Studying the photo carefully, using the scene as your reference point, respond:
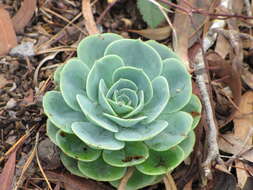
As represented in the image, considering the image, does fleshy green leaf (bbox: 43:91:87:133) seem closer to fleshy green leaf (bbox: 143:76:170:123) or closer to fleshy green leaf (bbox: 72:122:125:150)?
fleshy green leaf (bbox: 72:122:125:150)

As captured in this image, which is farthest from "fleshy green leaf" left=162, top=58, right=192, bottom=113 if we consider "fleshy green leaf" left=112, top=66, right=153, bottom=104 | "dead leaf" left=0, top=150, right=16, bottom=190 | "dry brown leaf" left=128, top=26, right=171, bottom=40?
"dead leaf" left=0, top=150, right=16, bottom=190

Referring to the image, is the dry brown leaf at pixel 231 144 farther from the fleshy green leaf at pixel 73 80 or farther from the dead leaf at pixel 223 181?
the fleshy green leaf at pixel 73 80

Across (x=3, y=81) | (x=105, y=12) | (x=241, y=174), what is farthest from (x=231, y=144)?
(x=3, y=81)

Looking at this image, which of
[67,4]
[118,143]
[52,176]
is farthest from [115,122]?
[67,4]

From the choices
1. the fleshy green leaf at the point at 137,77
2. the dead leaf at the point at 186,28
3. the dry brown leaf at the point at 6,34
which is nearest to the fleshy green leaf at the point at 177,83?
the fleshy green leaf at the point at 137,77

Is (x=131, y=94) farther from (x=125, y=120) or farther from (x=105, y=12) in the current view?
(x=105, y=12)

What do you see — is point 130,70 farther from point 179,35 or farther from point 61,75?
point 179,35
